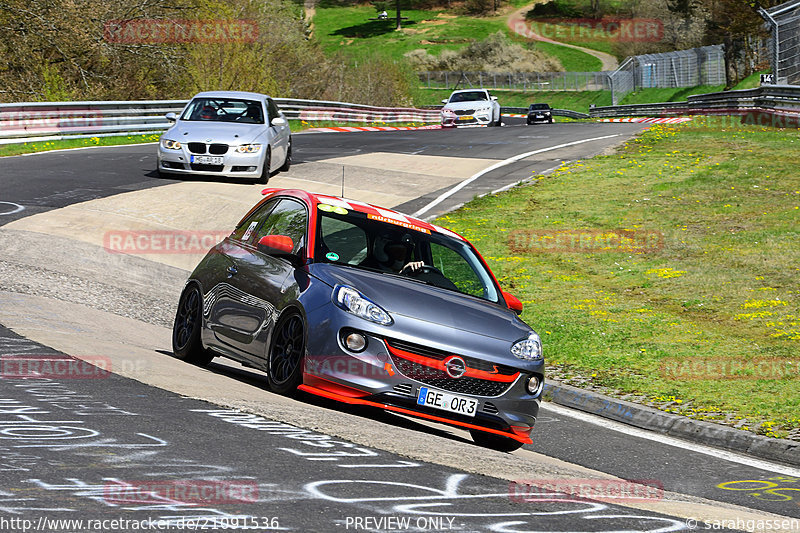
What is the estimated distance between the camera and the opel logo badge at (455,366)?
7.45 m

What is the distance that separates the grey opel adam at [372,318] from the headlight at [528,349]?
0.01 meters

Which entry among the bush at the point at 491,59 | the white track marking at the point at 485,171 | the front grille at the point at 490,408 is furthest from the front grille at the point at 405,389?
the bush at the point at 491,59

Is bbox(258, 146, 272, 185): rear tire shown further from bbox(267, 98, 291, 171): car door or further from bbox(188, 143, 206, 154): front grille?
bbox(188, 143, 206, 154): front grille

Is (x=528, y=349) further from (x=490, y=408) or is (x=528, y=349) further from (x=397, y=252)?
(x=397, y=252)

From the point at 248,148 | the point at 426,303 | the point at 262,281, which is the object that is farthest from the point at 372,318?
the point at 248,148

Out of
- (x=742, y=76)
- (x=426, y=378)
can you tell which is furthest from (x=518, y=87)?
(x=426, y=378)

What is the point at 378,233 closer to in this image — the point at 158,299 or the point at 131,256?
the point at 158,299

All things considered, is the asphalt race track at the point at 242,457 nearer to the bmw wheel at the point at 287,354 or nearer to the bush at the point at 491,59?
the bmw wheel at the point at 287,354

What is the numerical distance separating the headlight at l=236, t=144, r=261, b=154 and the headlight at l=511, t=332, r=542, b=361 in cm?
1331

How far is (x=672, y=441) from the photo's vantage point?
8891 mm

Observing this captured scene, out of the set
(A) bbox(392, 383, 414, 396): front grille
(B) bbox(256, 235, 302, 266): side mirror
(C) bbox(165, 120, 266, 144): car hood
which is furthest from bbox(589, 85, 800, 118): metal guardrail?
(A) bbox(392, 383, 414, 396): front grille

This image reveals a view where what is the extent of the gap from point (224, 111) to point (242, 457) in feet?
53.4

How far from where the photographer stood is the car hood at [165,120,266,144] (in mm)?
20328

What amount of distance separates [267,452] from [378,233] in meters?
3.19
